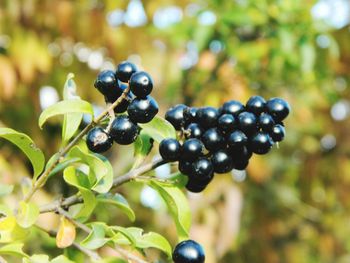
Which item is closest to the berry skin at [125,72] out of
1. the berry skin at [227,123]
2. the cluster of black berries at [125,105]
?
the cluster of black berries at [125,105]

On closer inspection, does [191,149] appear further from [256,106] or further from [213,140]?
[256,106]

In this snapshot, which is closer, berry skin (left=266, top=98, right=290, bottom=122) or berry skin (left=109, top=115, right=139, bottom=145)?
berry skin (left=109, top=115, right=139, bottom=145)

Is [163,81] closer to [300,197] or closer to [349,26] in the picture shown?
[349,26]

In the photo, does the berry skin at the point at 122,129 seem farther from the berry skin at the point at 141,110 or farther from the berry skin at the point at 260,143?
the berry skin at the point at 260,143

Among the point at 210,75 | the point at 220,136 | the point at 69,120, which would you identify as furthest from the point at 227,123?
the point at 210,75

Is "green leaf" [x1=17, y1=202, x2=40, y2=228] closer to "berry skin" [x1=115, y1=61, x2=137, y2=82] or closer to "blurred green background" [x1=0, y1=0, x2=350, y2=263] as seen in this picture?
"berry skin" [x1=115, y1=61, x2=137, y2=82]

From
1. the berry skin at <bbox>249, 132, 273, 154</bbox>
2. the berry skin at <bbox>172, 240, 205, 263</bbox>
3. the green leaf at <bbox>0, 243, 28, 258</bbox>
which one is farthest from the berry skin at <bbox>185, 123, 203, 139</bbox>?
the green leaf at <bbox>0, 243, 28, 258</bbox>
